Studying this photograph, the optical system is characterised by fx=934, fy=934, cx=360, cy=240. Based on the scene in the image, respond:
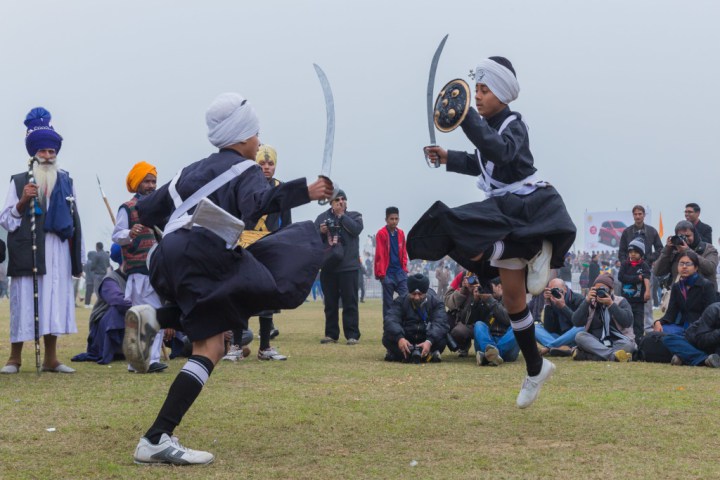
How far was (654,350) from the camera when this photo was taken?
10656mm

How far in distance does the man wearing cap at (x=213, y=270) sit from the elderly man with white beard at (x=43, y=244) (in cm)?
404

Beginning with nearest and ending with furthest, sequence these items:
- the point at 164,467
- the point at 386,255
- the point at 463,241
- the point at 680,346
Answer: the point at 164,467 → the point at 463,241 → the point at 680,346 → the point at 386,255

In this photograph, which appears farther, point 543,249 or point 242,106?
point 543,249

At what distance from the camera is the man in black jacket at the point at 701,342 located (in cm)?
1000

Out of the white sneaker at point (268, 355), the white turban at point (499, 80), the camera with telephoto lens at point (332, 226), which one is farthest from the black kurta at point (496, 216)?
the camera with telephoto lens at point (332, 226)

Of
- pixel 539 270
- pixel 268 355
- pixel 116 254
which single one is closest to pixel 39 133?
pixel 116 254

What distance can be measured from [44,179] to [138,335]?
4.50 meters

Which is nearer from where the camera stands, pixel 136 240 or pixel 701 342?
pixel 136 240

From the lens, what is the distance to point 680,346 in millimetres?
10336

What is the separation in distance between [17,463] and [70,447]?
46 cm

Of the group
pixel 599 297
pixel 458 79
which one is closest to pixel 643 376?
pixel 599 297

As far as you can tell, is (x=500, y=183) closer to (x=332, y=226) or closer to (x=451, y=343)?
(x=451, y=343)

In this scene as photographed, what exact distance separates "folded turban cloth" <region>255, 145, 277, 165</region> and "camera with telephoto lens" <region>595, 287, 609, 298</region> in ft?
13.7

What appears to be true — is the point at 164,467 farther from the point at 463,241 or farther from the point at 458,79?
the point at 458,79
